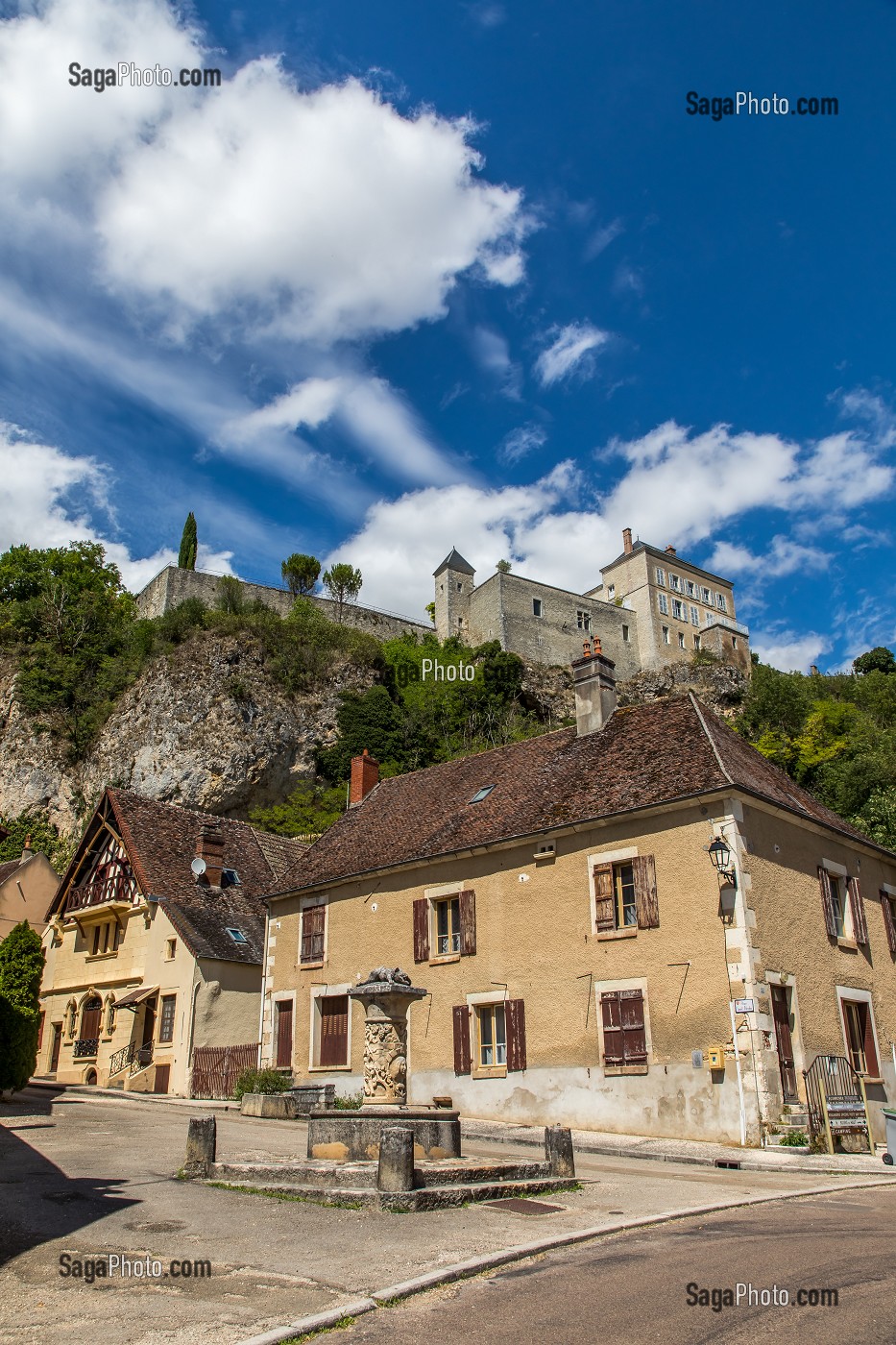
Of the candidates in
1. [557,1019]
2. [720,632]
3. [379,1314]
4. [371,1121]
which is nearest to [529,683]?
[720,632]

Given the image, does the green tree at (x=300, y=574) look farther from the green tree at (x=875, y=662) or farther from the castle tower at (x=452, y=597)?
the green tree at (x=875, y=662)

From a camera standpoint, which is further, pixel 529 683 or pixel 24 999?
pixel 529 683

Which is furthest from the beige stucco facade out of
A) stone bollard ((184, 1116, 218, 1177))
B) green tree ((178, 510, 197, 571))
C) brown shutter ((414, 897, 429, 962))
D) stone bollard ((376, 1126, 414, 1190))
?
green tree ((178, 510, 197, 571))

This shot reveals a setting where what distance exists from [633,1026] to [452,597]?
49.5 metres

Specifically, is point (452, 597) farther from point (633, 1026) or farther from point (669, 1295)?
point (669, 1295)

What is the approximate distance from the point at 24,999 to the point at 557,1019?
1012 cm

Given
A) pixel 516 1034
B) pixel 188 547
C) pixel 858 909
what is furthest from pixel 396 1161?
pixel 188 547

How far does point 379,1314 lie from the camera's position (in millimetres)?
5715

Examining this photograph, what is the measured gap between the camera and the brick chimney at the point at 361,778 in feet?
87.5

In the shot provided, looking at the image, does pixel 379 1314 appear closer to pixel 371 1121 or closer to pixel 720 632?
pixel 371 1121

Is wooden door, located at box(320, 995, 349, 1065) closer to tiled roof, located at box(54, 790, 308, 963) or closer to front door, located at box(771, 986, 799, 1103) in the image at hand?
tiled roof, located at box(54, 790, 308, 963)

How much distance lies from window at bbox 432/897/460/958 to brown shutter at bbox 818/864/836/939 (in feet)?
22.6

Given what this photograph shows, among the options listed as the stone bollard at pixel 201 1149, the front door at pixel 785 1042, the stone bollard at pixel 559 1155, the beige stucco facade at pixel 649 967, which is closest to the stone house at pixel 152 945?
the beige stucco facade at pixel 649 967

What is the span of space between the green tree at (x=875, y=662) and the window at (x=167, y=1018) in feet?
204
